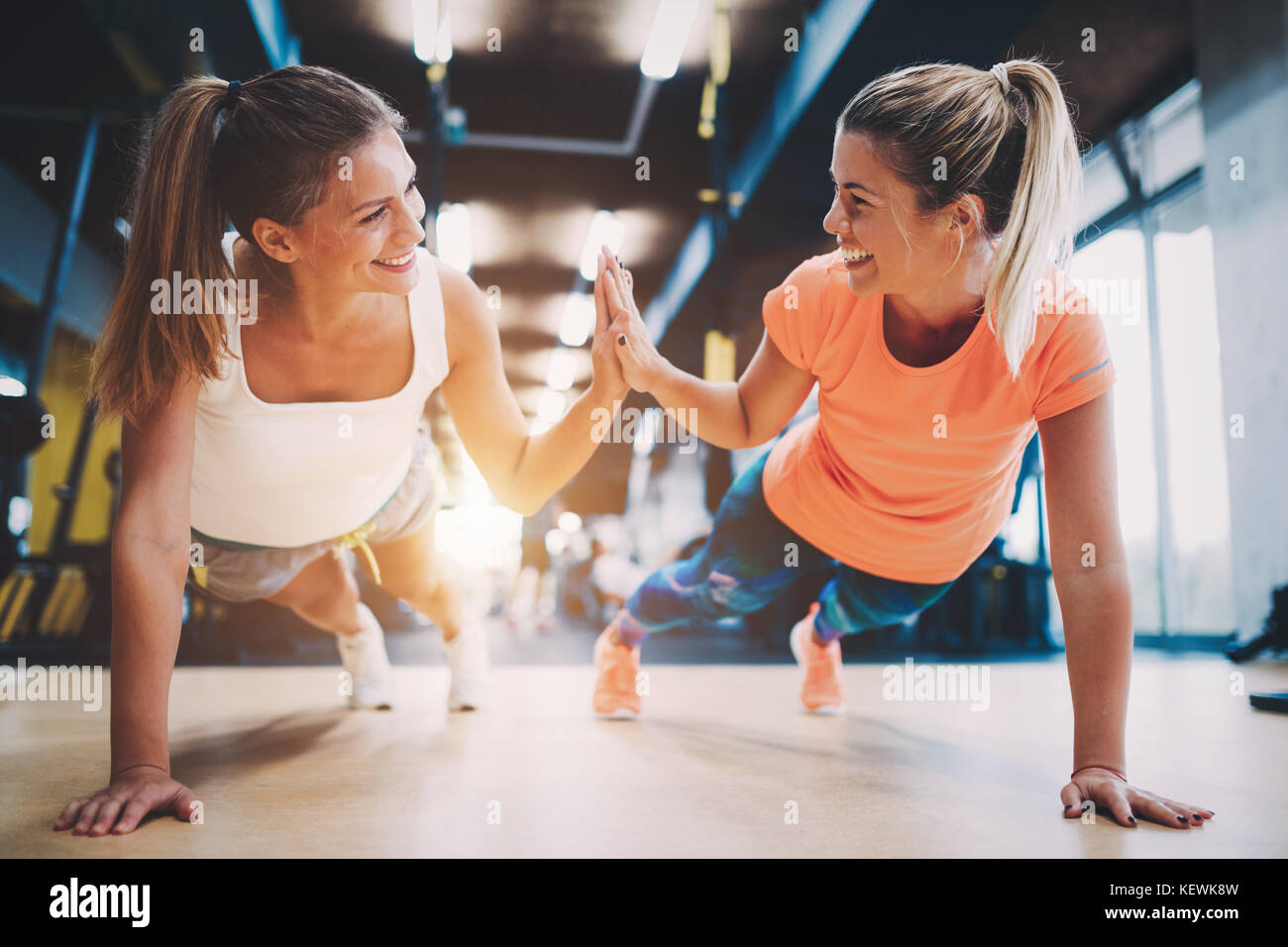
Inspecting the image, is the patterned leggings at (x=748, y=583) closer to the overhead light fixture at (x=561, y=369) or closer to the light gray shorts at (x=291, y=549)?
the light gray shorts at (x=291, y=549)

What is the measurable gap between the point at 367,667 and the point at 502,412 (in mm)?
818

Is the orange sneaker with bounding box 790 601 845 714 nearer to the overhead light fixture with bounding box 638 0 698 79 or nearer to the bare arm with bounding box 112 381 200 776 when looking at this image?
the bare arm with bounding box 112 381 200 776

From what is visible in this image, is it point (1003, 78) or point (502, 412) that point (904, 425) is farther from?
point (502, 412)

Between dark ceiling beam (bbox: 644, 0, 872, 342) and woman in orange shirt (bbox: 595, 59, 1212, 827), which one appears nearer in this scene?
woman in orange shirt (bbox: 595, 59, 1212, 827)

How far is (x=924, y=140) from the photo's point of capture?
42.3 inches

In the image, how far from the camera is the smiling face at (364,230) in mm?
1097

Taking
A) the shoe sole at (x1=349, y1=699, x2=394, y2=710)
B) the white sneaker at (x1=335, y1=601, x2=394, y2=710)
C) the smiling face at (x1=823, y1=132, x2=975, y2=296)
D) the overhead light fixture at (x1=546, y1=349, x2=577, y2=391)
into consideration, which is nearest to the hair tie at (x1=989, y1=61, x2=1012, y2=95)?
the smiling face at (x1=823, y1=132, x2=975, y2=296)

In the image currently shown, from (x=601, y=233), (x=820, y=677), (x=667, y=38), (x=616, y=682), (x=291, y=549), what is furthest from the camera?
(x=601, y=233)

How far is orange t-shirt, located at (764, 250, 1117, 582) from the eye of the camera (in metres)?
1.09

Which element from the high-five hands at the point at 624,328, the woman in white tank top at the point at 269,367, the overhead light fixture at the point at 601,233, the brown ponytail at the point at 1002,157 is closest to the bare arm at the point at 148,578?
the woman in white tank top at the point at 269,367

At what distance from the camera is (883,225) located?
111cm

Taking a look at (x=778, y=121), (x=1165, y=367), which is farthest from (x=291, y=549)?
(x=1165, y=367)

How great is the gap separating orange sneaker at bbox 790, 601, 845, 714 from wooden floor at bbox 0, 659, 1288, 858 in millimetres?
62

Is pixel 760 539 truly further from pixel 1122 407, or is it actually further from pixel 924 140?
pixel 1122 407
